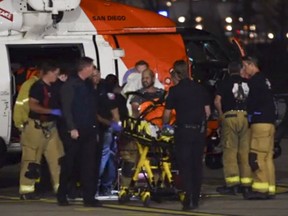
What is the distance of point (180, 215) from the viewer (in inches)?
510

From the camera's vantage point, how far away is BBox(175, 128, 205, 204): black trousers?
43.4ft

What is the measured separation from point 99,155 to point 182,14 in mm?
30319

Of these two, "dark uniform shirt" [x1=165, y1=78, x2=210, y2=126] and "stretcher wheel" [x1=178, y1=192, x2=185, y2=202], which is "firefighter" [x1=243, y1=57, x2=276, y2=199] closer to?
"stretcher wheel" [x1=178, y1=192, x2=185, y2=202]

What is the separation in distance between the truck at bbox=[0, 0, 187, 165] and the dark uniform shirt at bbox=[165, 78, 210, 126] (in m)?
2.67

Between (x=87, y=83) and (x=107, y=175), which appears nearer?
(x=87, y=83)

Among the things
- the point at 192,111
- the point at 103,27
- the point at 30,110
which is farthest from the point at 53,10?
the point at 192,111

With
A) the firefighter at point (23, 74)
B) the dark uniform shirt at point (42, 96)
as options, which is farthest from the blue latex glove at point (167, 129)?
the firefighter at point (23, 74)

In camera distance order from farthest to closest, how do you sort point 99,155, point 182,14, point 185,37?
1. point 182,14
2. point 185,37
3. point 99,155

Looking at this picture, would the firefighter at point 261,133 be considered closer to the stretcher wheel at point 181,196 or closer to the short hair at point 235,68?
the short hair at point 235,68

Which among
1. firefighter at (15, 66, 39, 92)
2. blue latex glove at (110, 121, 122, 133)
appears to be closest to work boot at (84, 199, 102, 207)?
blue latex glove at (110, 121, 122, 133)

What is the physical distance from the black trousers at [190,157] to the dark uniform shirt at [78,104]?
104cm

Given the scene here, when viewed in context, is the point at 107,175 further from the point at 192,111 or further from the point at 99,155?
the point at 192,111

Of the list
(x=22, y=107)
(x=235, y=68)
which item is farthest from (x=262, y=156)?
(x=22, y=107)

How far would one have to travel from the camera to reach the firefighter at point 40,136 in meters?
14.2
